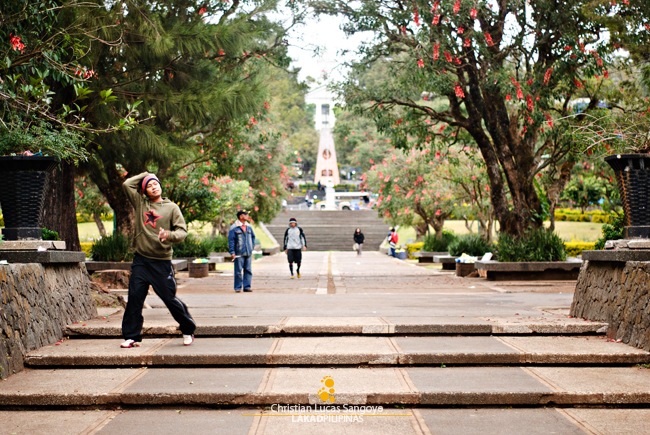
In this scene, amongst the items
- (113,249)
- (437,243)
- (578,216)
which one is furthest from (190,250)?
(578,216)

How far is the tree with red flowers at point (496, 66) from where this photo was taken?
17156 mm

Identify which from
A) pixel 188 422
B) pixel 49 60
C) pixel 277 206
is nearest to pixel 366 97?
pixel 49 60

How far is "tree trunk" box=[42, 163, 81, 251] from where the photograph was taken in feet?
48.2

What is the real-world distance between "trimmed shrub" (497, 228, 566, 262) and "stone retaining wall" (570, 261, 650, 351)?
34.1ft

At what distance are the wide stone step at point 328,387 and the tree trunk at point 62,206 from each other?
26.7 feet

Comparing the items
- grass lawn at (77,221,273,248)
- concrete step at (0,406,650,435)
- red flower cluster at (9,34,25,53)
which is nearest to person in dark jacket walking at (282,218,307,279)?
red flower cluster at (9,34,25,53)

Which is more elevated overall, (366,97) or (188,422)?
(366,97)

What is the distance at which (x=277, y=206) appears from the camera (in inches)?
1639

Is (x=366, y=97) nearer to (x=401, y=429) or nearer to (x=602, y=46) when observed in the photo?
(x=602, y=46)

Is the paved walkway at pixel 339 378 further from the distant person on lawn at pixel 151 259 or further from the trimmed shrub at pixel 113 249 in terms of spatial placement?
the trimmed shrub at pixel 113 249

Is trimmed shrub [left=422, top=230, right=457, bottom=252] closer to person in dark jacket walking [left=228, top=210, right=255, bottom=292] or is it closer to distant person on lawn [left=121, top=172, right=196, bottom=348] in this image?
person in dark jacket walking [left=228, top=210, right=255, bottom=292]

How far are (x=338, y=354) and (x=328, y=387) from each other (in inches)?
31.8

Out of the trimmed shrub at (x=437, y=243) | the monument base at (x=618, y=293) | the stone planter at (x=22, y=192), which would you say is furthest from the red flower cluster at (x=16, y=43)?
the trimmed shrub at (x=437, y=243)

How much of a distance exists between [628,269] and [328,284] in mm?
10829
